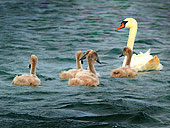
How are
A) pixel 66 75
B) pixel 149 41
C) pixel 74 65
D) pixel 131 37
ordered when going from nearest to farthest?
pixel 66 75, pixel 74 65, pixel 131 37, pixel 149 41

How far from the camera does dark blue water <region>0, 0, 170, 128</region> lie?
25.6ft

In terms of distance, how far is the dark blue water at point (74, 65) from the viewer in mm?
7797

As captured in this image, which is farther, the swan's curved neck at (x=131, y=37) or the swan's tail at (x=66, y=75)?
the swan's curved neck at (x=131, y=37)

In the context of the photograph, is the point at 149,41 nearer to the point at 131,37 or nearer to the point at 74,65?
the point at 131,37

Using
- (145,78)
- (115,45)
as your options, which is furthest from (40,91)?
(115,45)

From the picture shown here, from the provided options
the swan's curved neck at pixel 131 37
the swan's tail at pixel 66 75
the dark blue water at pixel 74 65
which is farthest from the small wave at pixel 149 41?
the swan's tail at pixel 66 75

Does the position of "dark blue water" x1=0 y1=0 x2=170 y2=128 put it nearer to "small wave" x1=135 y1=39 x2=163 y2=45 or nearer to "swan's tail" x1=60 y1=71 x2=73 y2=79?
"small wave" x1=135 y1=39 x2=163 y2=45

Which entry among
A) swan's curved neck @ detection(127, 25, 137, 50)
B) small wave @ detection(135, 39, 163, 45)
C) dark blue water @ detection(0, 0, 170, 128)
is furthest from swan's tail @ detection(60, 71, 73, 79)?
small wave @ detection(135, 39, 163, 45)

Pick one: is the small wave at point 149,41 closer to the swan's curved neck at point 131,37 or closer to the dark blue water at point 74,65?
the dark blue water at point 74,65

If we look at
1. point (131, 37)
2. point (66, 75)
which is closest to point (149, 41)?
point (131, 37)

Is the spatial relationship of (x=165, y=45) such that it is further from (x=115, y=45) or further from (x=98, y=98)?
(x=98, y=98)

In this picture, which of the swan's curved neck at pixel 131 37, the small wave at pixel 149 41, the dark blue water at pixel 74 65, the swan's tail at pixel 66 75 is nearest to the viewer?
the dark blue water at pixel 74 65

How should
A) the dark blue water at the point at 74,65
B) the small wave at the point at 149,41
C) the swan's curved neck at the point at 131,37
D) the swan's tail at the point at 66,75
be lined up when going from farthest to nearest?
the small wave at the point at 149,41 < the swan's curved neck at the point at 131,37 < the swan's tail at the point at 66,75 < the dark blue water at the point at 74,65

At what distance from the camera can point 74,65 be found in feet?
43.3
